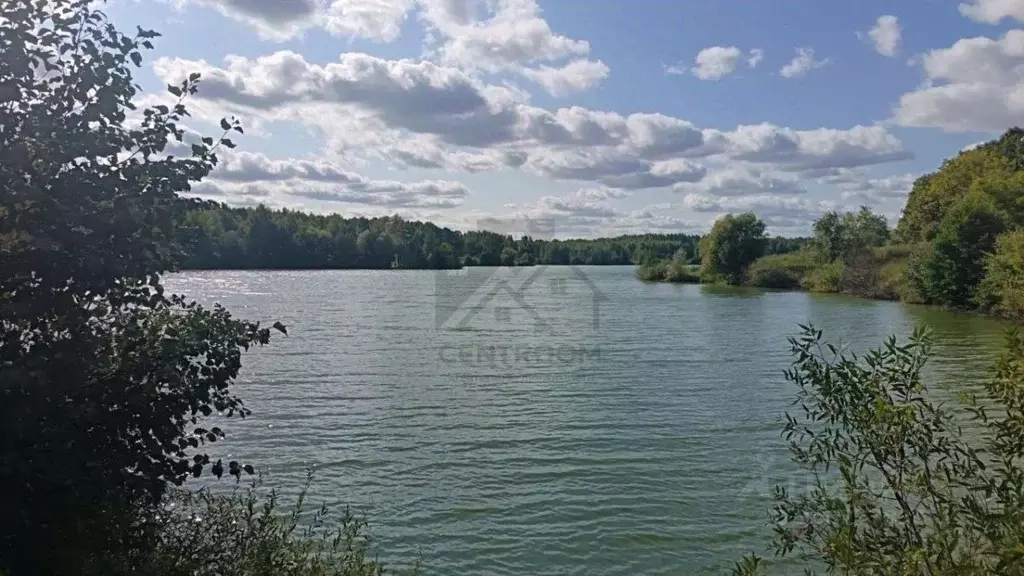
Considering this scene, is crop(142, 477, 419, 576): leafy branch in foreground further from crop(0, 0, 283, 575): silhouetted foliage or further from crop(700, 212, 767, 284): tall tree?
crop(700, 212, 767, 284): tall tree

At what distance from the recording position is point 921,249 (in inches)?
2146

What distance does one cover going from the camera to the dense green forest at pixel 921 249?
4706cm

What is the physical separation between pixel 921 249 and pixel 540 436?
165 ft

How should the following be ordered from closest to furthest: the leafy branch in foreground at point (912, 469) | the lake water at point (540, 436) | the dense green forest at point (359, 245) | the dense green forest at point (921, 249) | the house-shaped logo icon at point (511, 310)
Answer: the leafy branch in foreground at point (912, 469) < the lake water at point (540, 436) < the house-shaped logo icon at point (511, 310) < the dense green forest at point (921, 249) < the dense green forest at point (359, 245)

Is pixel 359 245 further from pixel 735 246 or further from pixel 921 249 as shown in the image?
pixel 921 249

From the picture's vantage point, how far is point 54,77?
209 inches

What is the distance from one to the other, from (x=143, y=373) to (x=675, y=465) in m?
10.0

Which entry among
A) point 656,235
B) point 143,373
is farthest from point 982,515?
point 656,235

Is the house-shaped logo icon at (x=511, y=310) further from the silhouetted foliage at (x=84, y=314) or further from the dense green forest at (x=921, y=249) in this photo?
the silhouetted foliage at (x=84, y=314)

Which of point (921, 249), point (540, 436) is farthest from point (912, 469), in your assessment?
point (921, 249)

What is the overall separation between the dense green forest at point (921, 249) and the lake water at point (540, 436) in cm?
1343

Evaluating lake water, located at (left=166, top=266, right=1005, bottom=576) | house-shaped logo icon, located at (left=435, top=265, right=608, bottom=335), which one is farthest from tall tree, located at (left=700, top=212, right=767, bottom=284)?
lake water, located at (left=166, top=266, right=1005, bottom=576)

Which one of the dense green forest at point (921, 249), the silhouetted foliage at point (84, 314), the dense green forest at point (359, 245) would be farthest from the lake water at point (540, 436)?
the dense green forest at point (359, 245)

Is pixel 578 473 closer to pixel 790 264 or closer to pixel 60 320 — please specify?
pixel 60 320
